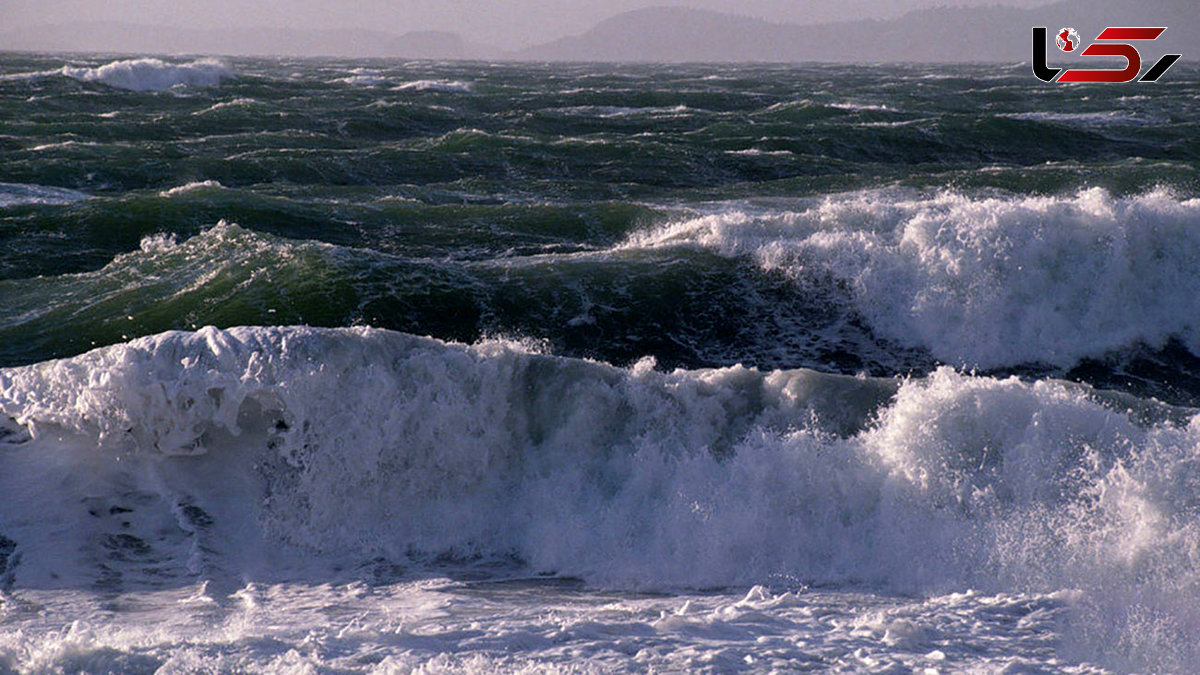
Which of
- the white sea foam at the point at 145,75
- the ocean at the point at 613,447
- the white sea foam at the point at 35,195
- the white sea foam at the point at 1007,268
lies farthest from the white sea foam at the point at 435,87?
the white sea foam at the point at 1007,268

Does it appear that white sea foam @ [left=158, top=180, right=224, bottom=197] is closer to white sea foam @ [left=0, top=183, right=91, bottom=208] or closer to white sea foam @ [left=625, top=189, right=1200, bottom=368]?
white sea foam @ [left=0, top=183, right=91, bottom=208]

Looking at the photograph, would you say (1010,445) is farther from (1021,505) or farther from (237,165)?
(237,165)

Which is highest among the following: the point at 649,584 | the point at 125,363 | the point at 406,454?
the point at 125,363

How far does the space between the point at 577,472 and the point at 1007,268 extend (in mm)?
7240

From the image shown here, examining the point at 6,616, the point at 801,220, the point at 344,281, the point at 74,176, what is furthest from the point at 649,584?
the point at 74,176

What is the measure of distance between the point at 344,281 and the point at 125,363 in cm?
425

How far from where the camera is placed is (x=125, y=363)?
747 cm

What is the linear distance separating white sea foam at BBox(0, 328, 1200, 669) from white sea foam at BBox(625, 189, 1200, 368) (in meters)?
4.13

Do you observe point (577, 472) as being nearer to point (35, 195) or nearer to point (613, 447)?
point (613, 447)

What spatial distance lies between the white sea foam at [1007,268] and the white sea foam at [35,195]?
1218cm

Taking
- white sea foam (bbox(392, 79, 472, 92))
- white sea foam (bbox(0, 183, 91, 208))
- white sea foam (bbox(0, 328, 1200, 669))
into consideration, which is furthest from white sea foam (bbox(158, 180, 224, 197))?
white sea foam (bbox(392, 79, 472, 92))

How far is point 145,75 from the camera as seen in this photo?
147 ft

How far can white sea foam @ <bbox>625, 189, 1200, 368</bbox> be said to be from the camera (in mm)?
11836

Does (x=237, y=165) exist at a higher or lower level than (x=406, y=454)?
higher
